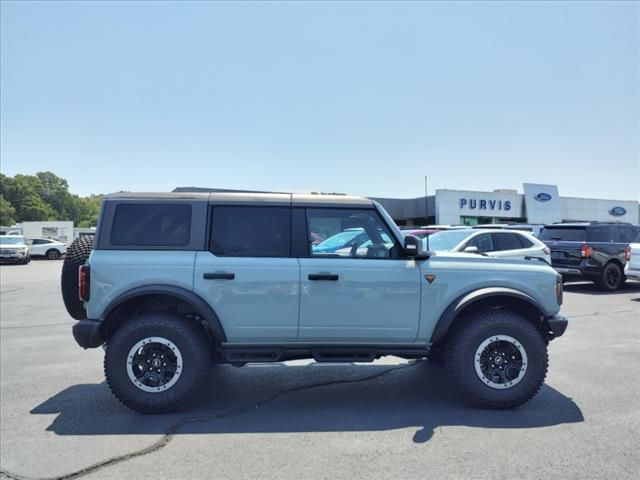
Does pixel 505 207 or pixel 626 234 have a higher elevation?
pixel 505 207

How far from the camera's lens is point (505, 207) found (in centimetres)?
3725

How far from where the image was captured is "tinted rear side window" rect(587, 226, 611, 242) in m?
12.8

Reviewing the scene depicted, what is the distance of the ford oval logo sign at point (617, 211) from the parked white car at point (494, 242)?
1476 inches

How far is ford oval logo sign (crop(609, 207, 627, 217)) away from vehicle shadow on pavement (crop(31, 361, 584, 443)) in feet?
145

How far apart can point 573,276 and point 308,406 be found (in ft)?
36.7

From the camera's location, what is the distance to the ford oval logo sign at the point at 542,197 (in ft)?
125

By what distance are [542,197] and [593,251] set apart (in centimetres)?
2787

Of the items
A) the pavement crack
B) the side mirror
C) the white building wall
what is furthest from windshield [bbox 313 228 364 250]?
the white building wall

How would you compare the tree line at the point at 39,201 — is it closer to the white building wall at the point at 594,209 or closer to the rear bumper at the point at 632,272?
the white building wall at the point at 594,209

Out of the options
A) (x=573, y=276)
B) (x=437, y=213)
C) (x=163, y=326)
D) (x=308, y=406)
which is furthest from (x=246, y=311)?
(x=437, y=213)

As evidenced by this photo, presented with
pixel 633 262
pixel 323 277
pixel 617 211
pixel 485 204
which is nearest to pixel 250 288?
pixel 323 277

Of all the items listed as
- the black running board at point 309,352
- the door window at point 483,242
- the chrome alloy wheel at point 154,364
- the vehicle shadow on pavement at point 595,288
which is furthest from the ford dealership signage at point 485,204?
the chrome alloy wheel at point 154,364

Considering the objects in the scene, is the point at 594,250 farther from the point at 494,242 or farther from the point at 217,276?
the point at 217,276

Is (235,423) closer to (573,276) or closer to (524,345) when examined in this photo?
(524,345)
